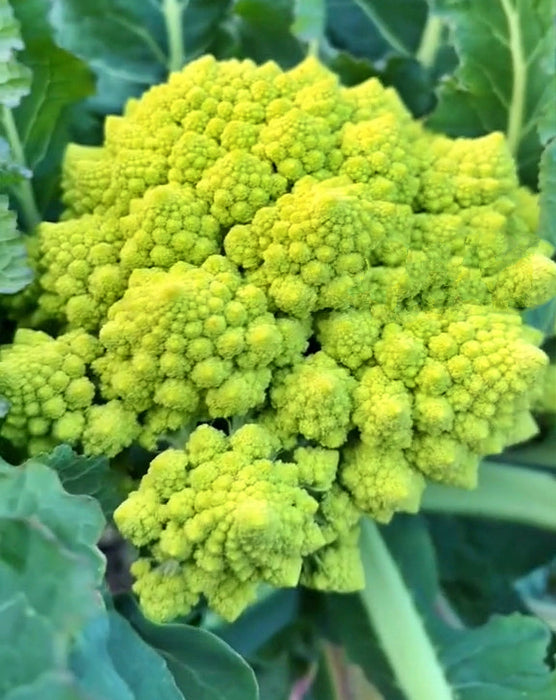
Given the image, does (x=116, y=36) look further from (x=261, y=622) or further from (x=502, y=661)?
(x=502, y=661)

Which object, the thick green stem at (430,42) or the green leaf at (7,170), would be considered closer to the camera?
the green leaf at (7,170)

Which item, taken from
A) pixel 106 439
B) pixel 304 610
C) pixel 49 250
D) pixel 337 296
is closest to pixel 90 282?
pixel 49 250

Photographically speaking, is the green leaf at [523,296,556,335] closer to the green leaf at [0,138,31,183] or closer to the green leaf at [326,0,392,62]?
the green leaf at [326,0,392,62]

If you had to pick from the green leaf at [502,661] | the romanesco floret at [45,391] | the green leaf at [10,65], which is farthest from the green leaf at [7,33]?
the green leaf at [502,661]

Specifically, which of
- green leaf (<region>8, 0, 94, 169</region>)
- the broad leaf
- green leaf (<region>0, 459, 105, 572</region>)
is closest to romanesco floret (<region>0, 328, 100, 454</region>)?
green leaf (<region>0, 459, 105, 572</region>)

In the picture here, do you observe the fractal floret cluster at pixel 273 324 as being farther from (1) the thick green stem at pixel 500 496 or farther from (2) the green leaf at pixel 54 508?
(1) the thick green stem at pixel 500 496

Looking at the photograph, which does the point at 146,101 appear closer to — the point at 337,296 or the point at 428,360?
the point at 337,296
